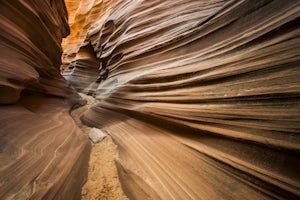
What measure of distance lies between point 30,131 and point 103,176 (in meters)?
0.78

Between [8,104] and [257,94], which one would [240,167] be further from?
[8,104]

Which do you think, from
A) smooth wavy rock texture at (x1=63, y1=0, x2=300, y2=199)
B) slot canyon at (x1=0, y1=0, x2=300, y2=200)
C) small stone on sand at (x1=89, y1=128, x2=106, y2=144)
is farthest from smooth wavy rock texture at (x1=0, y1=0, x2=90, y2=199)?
smooth wavy rock texture at (x1=63, y1=0, x2=300, y2=199)

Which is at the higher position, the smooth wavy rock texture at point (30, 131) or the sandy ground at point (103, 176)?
the smooth wavy rock texture at point (30, 131)

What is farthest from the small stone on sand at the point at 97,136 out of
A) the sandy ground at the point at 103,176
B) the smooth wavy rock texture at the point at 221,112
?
the smooth wavy rock texture at the point at 221,112

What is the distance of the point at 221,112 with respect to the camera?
118cm

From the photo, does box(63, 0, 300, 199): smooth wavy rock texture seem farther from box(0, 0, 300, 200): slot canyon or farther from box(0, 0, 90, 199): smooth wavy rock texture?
box(0, 0, 90, 199): smooth wavy rock texture

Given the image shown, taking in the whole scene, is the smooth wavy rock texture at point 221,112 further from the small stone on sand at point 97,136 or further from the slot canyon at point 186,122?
the small stone on sand at point 97,136

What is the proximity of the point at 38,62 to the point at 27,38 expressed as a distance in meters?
0.42

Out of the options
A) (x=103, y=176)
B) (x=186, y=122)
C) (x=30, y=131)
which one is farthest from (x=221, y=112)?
(x=30, y=131)

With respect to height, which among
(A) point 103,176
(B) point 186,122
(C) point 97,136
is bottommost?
(A) point 103,176

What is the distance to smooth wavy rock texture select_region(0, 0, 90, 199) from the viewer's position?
3.52 feet

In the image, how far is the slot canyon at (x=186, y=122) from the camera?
92cm

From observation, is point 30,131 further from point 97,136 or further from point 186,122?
point 186,122

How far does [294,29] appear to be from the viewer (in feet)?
3.27
